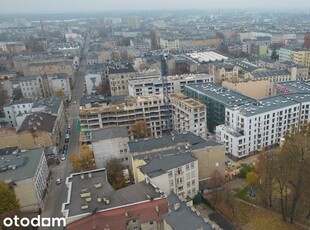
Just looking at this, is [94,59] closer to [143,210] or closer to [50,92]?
[50,92]

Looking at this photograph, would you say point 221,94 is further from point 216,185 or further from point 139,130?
point 216,185

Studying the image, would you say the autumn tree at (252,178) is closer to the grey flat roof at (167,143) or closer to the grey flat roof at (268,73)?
the grey flat roof at (167,143)

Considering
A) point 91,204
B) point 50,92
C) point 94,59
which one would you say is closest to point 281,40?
point 94,59

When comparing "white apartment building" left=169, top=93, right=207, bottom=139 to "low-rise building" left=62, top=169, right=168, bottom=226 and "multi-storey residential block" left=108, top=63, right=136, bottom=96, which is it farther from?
"multi-storey residential block" left=108, top=63, right=136, bottom=96

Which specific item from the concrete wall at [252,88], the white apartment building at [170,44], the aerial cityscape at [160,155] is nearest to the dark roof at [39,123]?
the aerial cityscape at [160,155]

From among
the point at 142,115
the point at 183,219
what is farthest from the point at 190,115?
the point at 183,219

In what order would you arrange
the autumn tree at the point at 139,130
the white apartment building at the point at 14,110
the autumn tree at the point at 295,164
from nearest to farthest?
the autumn tree at the point at 295,164, the autumn tree at the point at 139,130, the white apartment building at the point at 14,110

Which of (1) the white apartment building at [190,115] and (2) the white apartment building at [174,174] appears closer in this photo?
(2) the white apartment building at [174,174]

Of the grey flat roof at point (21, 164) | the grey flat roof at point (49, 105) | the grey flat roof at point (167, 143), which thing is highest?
the grey flat roof at point (167, 143)
